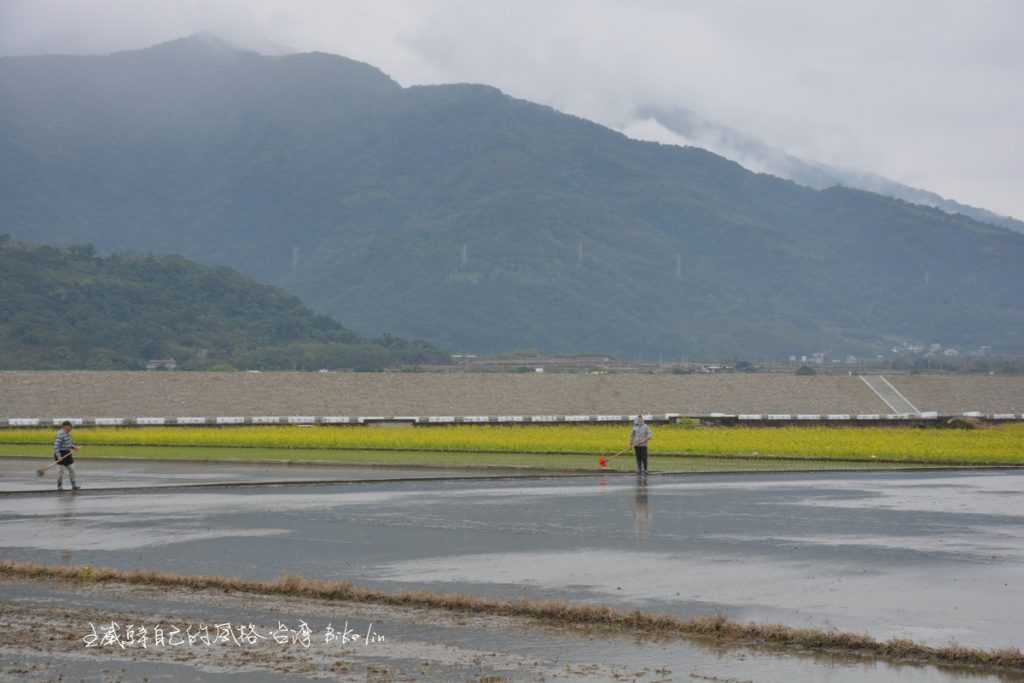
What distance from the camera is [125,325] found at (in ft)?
565

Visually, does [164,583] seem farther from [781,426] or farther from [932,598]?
[781,426]

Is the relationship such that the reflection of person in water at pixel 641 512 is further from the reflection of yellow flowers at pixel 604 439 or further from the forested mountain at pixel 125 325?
the forested mountain at pixel 125 325

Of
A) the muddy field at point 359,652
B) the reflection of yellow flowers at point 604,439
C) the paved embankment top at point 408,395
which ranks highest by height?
the paved embankment top at point 408,395

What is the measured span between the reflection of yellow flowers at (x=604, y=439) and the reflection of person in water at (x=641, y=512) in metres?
13.9

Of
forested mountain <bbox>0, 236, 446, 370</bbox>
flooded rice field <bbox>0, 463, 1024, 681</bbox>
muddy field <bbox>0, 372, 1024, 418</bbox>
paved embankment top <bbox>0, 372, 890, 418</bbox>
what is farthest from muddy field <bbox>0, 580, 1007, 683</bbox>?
forested mountain <bbox>0, 236, 446, 370</bbox>

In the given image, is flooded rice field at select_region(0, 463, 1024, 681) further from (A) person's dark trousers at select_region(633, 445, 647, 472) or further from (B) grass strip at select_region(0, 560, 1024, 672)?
(A) person's dark trousers at select_region(633, 445, 647, 472)

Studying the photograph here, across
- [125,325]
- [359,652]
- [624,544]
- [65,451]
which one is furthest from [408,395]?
[125,325]

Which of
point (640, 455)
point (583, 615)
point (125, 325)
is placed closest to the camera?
point (583, 615)

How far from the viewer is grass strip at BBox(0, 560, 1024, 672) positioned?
44.5 feet

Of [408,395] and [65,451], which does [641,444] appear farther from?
[408,395]

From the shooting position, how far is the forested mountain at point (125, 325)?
158 metres

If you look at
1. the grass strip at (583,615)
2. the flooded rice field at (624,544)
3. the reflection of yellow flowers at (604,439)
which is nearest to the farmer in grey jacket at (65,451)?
the flooded rice field at (624,544)

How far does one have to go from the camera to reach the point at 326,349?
609ft

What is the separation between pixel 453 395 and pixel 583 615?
71.8 meters
